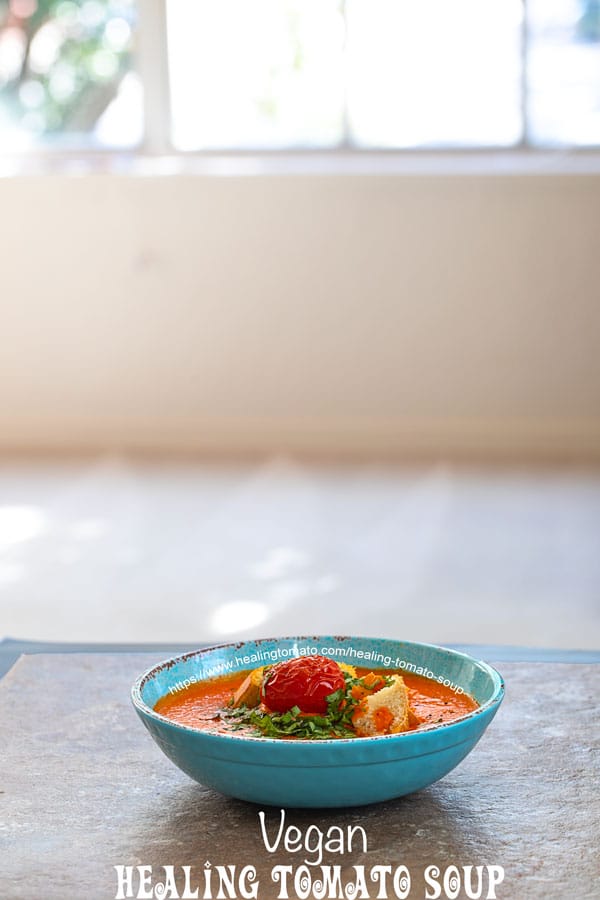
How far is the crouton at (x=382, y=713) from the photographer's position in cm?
97

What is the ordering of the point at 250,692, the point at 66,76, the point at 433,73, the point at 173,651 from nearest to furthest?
the point at 250,692 → the point at 173,651 → the point at 433,73 → the point at 66,76

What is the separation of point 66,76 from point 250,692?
4.00m

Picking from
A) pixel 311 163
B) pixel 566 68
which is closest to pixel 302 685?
pixel 311 163

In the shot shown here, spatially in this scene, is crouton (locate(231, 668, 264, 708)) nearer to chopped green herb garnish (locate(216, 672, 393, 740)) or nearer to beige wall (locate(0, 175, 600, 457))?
chopped green herb garnish (locate(216, 672, 393, 740))

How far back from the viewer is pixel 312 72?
14.8 ft

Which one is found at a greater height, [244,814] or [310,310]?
[244,814]

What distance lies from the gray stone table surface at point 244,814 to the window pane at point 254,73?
11.7 feet

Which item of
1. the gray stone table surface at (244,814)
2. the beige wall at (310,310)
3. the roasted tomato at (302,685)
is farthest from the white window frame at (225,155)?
the roasted tomato at (302,685)

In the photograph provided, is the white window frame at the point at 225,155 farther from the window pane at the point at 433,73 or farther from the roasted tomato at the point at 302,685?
the roasted tomato at the point at 302,685

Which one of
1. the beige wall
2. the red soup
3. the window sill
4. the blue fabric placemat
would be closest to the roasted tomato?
the red soup

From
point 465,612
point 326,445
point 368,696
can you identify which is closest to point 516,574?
point 465,612

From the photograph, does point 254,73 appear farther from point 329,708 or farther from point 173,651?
point 329,708

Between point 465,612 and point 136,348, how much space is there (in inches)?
85.5

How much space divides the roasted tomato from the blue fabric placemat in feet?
1.33
